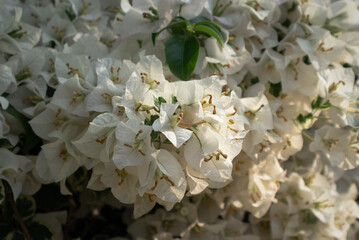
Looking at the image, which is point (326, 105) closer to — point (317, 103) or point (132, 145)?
point (317, 103)

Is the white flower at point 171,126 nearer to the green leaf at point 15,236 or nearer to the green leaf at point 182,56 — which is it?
the green leaf at point 182,56

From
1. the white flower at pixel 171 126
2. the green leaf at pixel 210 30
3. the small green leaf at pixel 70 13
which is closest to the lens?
the white flower at pixel 171 126

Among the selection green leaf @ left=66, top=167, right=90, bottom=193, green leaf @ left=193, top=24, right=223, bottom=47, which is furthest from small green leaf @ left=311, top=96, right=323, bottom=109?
green leaf @ left=66, top=167, right=90, bottom=193

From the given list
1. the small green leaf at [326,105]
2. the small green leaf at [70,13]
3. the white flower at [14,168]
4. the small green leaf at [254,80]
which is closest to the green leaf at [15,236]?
the white flower at [14,168]

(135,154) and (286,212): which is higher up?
(135,154)

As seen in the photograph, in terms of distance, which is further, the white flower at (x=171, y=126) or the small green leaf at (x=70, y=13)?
the small green leaf at (x=70, y=13)

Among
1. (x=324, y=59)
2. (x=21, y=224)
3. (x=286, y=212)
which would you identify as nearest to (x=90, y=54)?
(x=21, y=224)

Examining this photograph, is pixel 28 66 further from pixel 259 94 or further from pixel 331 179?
pixel 331 179
